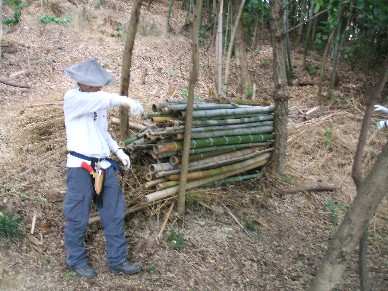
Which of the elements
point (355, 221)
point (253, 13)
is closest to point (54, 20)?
point (253, 13)

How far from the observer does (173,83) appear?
8.43m

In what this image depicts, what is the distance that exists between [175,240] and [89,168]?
3.26 ft

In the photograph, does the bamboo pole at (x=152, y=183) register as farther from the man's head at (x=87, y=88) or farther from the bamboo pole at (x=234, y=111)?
the man's head at (x=87, y=88)

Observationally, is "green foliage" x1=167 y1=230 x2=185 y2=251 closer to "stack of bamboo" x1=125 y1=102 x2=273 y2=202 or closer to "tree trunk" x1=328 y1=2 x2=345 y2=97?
"stack of bamboo" x1=125 y1=102 x2=273 y2=202

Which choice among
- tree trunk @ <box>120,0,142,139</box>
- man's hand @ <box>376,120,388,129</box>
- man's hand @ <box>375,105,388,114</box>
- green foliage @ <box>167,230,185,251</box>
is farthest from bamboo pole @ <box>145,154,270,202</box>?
man's hand @ <box>375,105,388,114</box>

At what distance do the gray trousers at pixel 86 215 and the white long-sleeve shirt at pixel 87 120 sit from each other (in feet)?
0.48

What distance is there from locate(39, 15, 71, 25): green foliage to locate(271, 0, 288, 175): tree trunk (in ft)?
19.2

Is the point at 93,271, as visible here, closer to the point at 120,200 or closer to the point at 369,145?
the point at 120,200

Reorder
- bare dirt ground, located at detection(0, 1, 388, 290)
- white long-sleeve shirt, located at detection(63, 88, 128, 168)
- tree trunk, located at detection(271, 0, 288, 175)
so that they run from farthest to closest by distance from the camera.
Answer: tree trunk, located at detection(271, 0, 288, 175)
bare dirt ground, located at detection(0, 1, 388, 290)
white long-sleeve shirt, located at detection(63, 88, 128, 168)

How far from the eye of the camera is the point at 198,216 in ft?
14.1

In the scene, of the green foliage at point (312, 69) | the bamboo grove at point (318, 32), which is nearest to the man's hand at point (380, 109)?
the bamboo grove at point (318, 32)

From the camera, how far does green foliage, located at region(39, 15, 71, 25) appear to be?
9258 millimetres

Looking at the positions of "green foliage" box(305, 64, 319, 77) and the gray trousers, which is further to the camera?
"green foliage" box(305, 64, 319, 77)

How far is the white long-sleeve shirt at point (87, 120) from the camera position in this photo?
329cm
